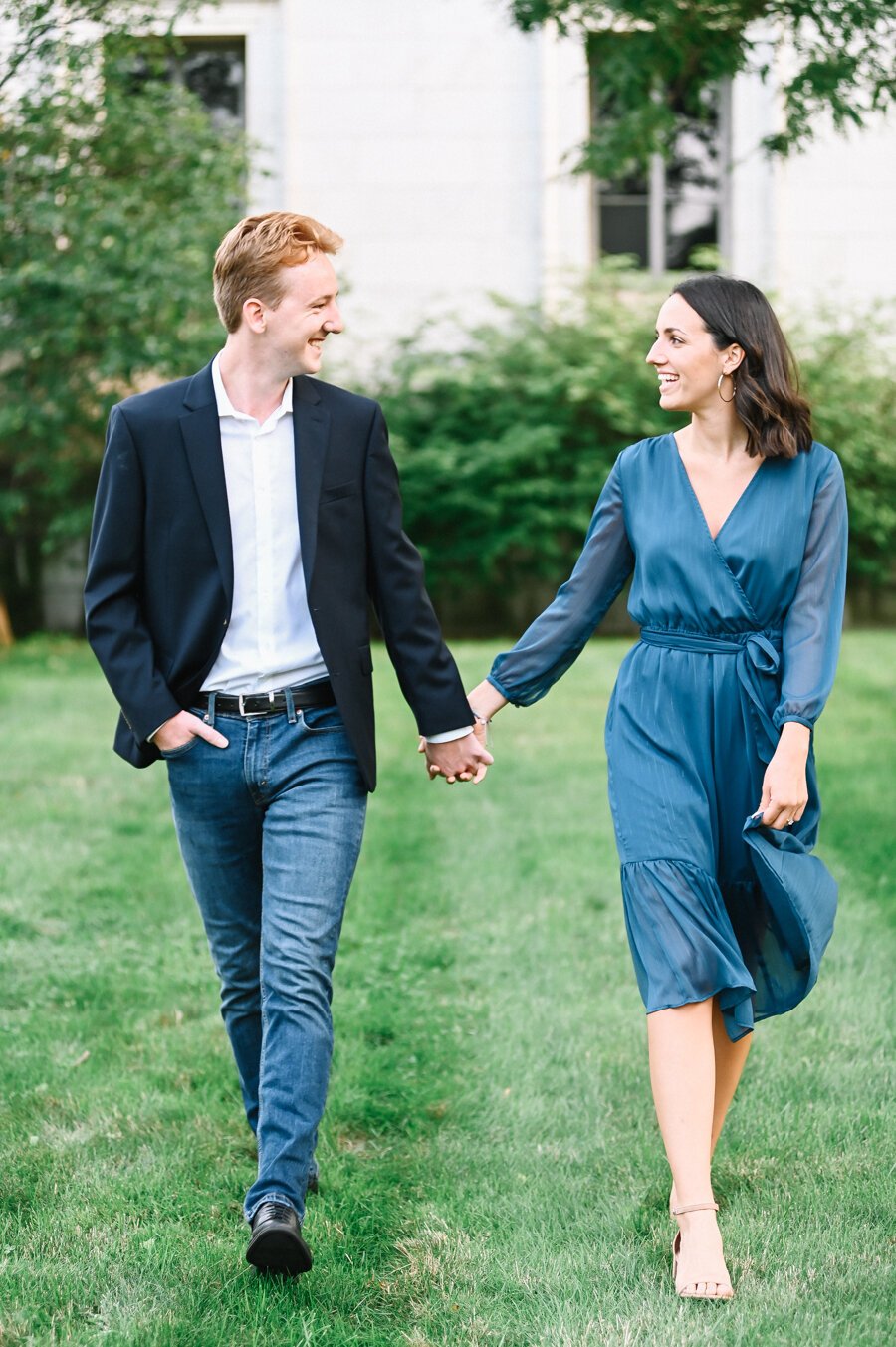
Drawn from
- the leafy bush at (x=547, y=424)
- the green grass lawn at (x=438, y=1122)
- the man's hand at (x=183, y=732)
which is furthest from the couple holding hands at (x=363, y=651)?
the leafy bush at (x=547, y=424)

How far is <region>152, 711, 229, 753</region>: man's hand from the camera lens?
3.65m

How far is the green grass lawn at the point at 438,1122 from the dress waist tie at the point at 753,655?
116cm

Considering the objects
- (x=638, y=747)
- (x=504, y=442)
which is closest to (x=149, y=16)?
(x=638, y=747)

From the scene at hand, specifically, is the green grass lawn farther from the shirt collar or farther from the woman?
the shirt collar

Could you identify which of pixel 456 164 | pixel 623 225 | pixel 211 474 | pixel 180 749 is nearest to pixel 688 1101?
pixel 180 749

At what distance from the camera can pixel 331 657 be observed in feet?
12.0

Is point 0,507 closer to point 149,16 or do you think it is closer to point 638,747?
point 149,16

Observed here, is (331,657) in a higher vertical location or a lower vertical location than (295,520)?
lower

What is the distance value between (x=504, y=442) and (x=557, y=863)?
10227 millimetres

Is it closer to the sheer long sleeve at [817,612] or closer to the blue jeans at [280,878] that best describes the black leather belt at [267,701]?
the blue jeans at [280,878]

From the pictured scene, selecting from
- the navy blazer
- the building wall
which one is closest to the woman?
the navy blazer

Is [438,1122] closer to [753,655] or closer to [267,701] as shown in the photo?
[267,701]

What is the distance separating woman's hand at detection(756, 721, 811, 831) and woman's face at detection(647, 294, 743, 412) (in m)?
0.80

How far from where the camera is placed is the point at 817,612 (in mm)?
3746
